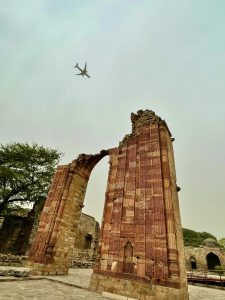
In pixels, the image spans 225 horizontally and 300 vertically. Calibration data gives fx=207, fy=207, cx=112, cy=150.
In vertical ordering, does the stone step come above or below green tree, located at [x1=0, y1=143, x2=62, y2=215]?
below

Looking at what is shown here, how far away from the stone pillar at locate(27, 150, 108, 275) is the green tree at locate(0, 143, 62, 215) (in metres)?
8.64

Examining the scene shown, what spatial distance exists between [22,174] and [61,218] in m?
10.3

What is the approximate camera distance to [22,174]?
19125mm

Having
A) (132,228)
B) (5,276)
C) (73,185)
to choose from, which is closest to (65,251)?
(73,185)

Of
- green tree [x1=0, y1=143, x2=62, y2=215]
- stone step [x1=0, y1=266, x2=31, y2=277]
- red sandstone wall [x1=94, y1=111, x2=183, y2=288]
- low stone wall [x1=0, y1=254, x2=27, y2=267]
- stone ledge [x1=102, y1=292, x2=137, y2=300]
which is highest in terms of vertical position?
green tree [x1=0, y1=143, x2=62, y2=215]

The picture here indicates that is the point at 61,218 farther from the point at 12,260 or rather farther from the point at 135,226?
the point at 135,226

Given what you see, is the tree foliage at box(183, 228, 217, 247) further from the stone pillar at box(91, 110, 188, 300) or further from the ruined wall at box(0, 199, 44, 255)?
the stone pillar at box(91, 110, 188, 300)

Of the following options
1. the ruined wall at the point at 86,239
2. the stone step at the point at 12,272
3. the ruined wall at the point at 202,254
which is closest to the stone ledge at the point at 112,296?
the stone step at the point at 12,272

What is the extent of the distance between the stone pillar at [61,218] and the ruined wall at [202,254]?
80.8 ft

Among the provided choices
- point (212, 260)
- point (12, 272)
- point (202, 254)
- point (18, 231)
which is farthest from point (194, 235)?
point (12, 272)

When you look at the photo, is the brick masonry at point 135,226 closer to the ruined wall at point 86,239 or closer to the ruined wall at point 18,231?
the ruined wall at point 18,231

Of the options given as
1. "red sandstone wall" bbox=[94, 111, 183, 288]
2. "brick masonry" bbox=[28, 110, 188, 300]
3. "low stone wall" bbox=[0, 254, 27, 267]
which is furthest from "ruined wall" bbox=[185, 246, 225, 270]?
"red sandstone wall" bbox=[94, 111, 183, 288]

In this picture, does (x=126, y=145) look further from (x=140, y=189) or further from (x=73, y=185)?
(x=73, y=185)

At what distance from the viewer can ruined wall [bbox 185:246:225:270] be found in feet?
92.5
